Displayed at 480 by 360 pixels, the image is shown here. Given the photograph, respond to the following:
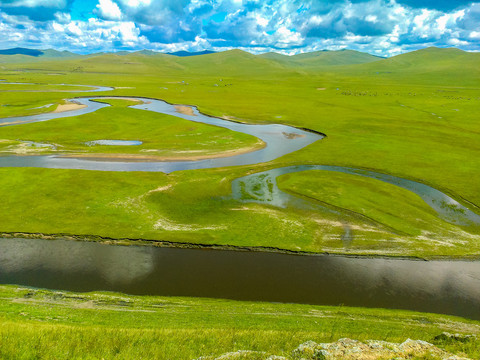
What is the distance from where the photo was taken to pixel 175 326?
70.3 feet

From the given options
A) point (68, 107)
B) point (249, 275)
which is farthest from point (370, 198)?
point (68, 107)

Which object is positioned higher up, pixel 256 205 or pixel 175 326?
pixel 256 205

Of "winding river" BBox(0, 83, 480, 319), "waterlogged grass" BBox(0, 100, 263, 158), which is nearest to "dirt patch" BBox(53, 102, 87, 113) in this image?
"waterlogged grass" BBox(0, 100, 263, 158)

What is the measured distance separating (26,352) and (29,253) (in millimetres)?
24149

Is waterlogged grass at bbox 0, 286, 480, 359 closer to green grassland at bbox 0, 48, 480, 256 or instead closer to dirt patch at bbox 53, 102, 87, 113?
green grassland at bbox 0, 48, 480, 256

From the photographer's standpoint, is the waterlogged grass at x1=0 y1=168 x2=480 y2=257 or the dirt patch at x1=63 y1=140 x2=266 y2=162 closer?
the waterlogged grass at x1=0 y1=168 x2=480 y2=257

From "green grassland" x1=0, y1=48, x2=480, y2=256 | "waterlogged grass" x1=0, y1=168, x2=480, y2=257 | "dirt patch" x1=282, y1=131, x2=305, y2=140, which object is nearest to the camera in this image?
"waterlogged grass" x1=0, y1=168, x2=480, y2=257

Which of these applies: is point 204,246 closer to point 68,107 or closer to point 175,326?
point 175,326

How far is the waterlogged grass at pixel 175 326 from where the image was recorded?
626 inches

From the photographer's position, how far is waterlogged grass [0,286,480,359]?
52.1ft

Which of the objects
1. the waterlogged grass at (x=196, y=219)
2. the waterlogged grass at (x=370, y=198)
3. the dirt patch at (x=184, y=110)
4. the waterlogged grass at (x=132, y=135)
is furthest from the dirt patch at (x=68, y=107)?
the waterlogged grass at (x=370, y=198)

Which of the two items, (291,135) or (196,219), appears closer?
(196,219)

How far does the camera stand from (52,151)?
71375 millimetres

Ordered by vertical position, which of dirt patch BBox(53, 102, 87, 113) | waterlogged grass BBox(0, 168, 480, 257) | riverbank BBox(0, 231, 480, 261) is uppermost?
dirt patch BBox(53, 102, 87, 113)
